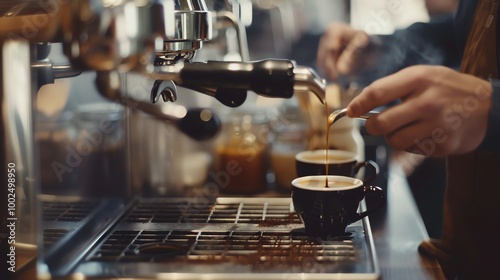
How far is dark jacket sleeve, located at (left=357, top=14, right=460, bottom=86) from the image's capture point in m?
1.98

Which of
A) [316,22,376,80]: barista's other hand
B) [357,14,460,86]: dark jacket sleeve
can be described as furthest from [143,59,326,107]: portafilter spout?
[357,14,460,86]: dark jacket sleeve

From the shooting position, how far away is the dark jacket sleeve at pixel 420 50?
6.50 ft

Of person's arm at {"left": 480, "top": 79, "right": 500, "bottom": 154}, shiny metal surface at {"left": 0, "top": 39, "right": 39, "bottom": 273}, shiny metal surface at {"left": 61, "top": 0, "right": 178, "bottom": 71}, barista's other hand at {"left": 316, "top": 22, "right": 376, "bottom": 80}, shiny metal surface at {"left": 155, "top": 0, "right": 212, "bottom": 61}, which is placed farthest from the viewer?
barista's other hand at {"left": 316, "top": 22, "right": 376, "bottom": 80}

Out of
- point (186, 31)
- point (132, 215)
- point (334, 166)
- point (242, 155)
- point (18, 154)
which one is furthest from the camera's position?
point (242, 155)

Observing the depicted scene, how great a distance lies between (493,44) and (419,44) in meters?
0.76

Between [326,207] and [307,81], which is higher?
[307,81]

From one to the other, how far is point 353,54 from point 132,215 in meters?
0.95

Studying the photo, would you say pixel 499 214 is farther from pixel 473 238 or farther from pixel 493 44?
pixel 493 44

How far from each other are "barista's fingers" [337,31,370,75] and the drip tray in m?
0.75

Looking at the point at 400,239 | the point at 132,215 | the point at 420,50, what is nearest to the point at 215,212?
the point at 132,215

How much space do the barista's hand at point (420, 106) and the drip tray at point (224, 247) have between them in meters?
0.16

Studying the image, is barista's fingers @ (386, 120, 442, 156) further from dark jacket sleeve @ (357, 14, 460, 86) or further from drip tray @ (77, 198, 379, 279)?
dark jacket sleeve @ (357, 14, 460, 86)

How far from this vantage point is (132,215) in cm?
118

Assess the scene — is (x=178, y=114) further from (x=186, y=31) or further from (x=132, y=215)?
(x=186, y=31)
